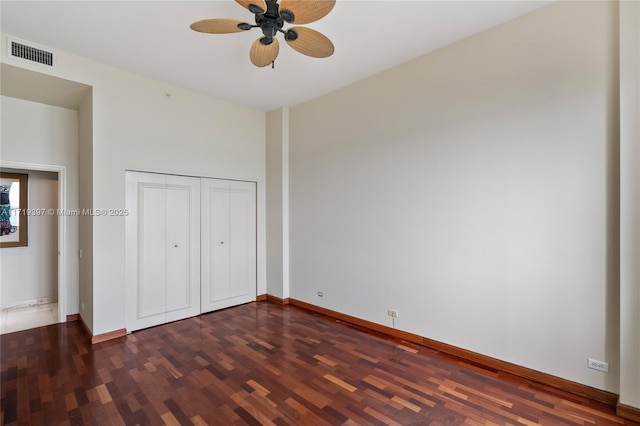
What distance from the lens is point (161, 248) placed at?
4.11m

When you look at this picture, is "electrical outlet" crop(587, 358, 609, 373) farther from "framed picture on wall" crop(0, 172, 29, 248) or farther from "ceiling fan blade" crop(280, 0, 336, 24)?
"framed picture on wall" crop(0, 172, 29, 248)

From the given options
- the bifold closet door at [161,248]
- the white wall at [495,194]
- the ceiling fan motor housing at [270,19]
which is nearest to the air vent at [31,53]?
the bifold closet door at [161,248]

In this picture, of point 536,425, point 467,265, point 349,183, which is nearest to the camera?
point 536,425

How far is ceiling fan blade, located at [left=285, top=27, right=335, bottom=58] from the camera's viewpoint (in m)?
2.27

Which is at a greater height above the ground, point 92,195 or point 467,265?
point 92,195

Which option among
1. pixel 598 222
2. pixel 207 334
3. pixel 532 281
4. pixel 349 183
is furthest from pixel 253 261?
pixel 598 222

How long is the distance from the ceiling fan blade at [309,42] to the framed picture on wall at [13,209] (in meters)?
5.10

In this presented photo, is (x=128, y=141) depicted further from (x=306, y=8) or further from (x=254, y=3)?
(x=306, y=8)

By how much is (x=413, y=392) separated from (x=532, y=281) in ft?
4.74

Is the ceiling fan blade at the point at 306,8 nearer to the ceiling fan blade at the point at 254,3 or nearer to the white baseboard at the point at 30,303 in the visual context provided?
the ceiling fan blade at the point at 254,3

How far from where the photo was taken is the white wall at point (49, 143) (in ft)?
12.2

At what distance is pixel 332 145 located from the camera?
173 inches

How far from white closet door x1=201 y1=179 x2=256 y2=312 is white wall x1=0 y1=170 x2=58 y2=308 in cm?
273

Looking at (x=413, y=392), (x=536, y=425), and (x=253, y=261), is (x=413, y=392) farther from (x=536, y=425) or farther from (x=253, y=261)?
(x=253, y=261)
